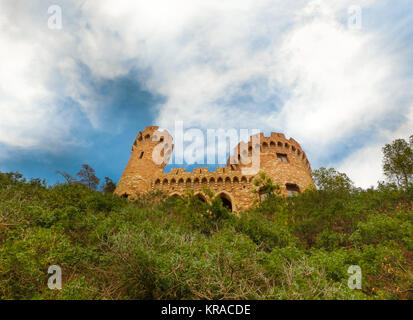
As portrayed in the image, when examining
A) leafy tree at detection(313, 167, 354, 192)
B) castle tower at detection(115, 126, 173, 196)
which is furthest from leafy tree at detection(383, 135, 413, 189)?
castle tower at detection(115, 126, 173, 196)

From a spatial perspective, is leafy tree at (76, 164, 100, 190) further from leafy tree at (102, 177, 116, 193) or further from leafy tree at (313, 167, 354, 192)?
leafy tree at (313, 167, 354, 192)

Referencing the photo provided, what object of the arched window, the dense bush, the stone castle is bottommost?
the dense bush

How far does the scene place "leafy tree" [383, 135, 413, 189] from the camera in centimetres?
1752

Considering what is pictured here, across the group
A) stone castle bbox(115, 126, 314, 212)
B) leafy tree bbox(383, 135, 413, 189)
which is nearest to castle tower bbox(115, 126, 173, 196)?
stone castle bbox(115, 126, 314, 212)

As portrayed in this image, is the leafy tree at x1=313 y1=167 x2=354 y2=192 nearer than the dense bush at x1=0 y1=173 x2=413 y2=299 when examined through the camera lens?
No

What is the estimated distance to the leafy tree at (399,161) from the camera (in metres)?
17.5

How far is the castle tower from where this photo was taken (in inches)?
707

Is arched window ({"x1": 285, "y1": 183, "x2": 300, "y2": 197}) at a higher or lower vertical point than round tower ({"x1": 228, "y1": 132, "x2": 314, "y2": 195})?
lower

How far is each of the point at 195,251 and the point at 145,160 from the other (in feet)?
48.0

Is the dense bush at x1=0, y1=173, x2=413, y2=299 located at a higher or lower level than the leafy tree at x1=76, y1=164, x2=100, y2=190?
lower

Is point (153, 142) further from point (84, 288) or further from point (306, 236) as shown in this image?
point (84, 288)

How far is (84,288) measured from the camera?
463 centimetres

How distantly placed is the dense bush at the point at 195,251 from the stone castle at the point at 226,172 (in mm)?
5969

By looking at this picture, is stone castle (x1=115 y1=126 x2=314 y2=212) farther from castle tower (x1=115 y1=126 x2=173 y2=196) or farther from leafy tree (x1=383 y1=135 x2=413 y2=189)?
leafy tree (x1=383 y1=135 x2=413 y2=189)
